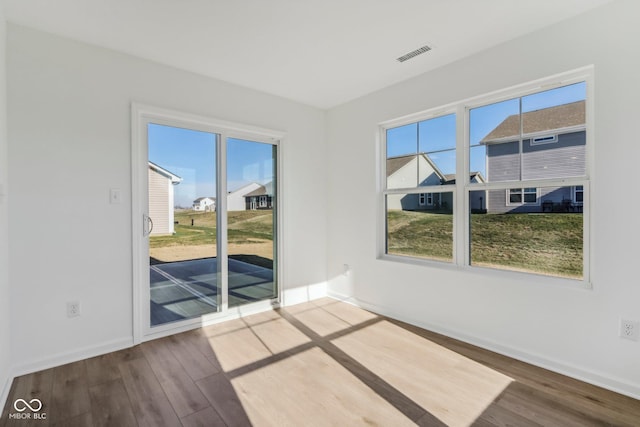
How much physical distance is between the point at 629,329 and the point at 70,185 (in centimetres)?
432

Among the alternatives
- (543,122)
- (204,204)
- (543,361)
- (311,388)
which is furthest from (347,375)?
(543,122)

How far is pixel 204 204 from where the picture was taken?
11.0 feet

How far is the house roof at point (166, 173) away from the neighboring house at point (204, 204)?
277 millimetres

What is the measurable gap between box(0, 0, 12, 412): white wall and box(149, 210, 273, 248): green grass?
3.33 ft

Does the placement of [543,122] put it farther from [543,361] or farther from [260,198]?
[260,198]

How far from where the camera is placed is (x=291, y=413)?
1.94 metres

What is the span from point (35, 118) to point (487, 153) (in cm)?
384

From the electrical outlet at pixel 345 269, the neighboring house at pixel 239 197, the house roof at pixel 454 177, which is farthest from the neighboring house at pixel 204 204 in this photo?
the house roof at pixel 454 177

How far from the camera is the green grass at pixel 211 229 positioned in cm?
318

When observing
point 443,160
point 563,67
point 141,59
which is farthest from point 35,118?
point 563,67

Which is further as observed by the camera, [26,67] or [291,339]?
[291,339]

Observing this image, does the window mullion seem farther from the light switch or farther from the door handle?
the light switch

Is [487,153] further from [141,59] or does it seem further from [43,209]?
[43,209]

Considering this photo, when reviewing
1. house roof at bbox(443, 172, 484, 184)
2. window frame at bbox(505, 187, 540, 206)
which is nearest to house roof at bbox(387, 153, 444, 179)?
house roof at bbox(443, 172, 484, 184)
